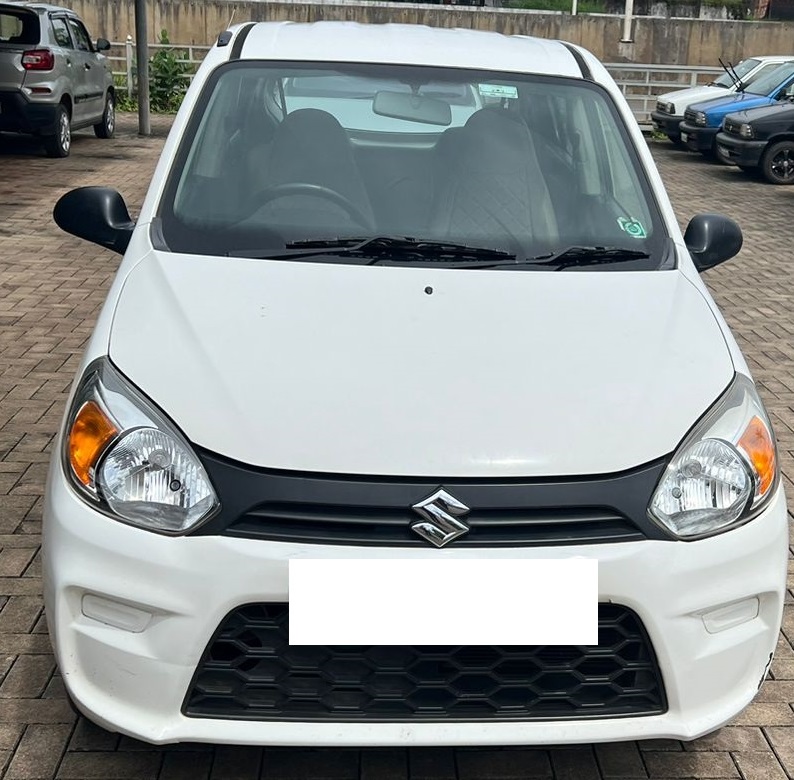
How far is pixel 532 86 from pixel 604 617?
2.06 metres

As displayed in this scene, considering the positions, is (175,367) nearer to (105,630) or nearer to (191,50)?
(105,630)

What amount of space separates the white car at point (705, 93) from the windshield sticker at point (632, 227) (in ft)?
51.1

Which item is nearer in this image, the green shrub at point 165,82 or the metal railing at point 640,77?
the green shrub at point 165,82

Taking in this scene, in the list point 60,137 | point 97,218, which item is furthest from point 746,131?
point 97,218

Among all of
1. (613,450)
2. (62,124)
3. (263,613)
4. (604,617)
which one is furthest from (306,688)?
(62,124)

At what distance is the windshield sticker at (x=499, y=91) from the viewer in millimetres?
3705

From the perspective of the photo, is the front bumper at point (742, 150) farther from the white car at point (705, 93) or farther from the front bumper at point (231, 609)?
the front bumper at point (231, 609)

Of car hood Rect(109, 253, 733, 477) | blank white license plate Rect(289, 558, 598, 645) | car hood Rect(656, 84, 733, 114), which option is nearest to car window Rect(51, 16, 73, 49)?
car hood Rect(656, 84, 733, 114)

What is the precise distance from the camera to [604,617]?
231 cm

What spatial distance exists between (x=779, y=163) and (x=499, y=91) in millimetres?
12579

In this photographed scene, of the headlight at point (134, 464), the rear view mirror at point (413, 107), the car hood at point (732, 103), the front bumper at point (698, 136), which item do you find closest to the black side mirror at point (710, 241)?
the rear view mirror at point (413, 107)

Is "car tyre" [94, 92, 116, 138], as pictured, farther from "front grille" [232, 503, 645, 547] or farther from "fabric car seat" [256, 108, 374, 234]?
"front grille" [232, 503, 645, 547]

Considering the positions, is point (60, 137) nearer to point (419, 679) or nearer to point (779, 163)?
point (779, 163)

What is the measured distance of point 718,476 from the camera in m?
2.45
